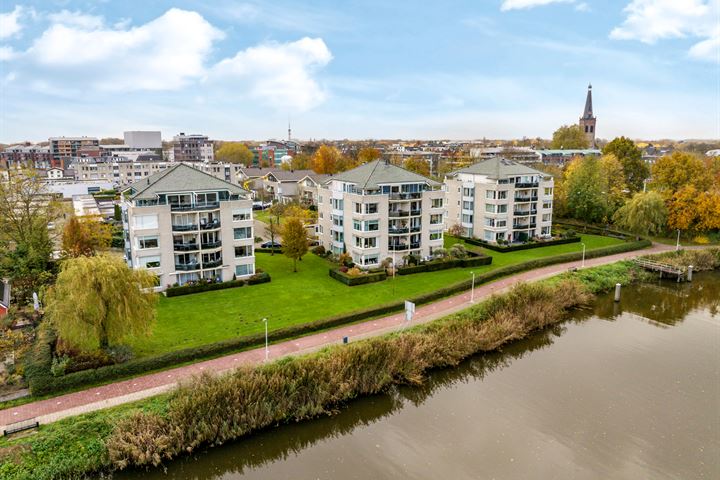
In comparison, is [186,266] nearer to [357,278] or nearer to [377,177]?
[357,278]

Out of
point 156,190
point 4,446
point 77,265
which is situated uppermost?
point 156,190

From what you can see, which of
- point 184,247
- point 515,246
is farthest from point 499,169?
point 184,247

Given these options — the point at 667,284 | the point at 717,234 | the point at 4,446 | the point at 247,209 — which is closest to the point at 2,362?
the point at 4,446

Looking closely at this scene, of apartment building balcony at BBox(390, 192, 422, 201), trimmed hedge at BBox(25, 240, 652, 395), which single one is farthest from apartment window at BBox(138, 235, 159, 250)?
apartment building balcony at BBox(390, 192, 422, 201)

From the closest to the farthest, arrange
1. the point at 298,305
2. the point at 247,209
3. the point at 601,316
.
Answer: the point at 298,305 < the point at 601,316 < the point at 247,209

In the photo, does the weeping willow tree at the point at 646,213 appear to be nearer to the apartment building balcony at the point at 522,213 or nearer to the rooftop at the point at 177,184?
the apartment building balcony at the point at 522,213

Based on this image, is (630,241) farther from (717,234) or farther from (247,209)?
(247,209)
